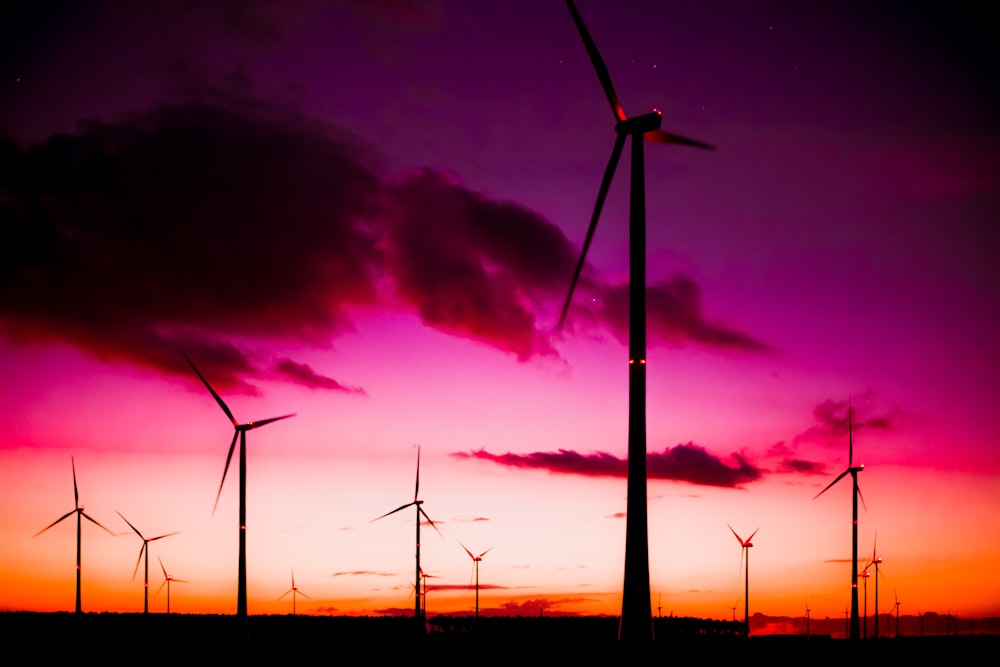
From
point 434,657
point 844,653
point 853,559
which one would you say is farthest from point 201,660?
point 853,559

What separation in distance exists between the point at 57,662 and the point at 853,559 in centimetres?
8704

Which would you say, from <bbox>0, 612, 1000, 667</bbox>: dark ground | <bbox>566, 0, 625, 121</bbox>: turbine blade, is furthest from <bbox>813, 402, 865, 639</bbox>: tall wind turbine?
<bbox>566, 0, 625, 121</bbox>: turbine blade

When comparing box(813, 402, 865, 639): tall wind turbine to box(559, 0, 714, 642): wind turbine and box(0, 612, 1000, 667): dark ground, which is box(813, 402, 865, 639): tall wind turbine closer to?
box(0, 612, 1000, 667): dark ground

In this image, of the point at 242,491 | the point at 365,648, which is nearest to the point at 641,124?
the point at 242,491

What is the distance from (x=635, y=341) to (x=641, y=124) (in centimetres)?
1198

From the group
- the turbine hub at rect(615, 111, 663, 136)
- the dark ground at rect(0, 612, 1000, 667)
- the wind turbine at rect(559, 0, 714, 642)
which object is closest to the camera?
the wind turbine at rect(559, 0, 714, 642)

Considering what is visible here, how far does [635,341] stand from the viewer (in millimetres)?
46969

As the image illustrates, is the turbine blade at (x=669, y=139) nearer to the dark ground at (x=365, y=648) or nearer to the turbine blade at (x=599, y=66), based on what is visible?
the turbine blade at (x=599, y=66)

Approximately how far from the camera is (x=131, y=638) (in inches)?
5512

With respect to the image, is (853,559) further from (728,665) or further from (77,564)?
(77,564)

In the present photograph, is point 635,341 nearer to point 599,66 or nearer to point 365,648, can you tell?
point 599,66

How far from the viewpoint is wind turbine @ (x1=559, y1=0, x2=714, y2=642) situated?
43969 millimetres

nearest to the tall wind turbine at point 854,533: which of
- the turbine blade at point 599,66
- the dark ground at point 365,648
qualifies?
the dark ground at point 365,648

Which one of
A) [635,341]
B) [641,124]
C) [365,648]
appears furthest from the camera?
[365,648]
